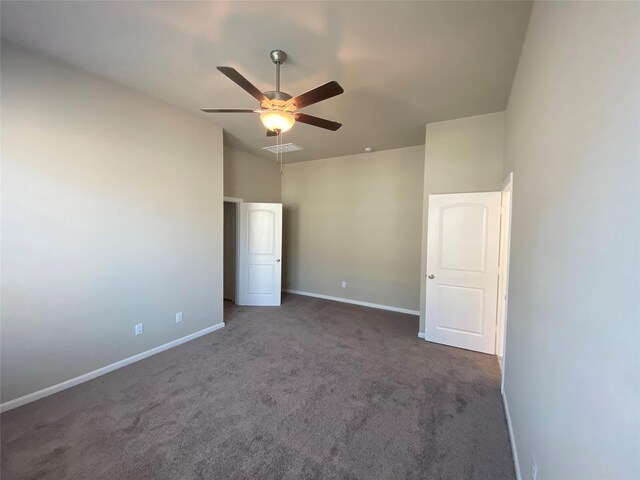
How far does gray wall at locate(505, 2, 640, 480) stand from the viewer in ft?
1.99

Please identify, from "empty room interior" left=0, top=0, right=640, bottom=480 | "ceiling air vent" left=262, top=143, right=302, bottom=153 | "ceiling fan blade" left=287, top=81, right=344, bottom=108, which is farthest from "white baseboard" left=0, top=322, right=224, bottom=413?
"ceiling air vent" left=262, top=143, right=302, bottom=153

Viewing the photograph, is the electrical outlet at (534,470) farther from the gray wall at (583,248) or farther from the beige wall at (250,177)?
the beige wall at (250,177)

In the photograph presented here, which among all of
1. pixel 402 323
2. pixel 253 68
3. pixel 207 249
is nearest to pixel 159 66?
pixel 253 68

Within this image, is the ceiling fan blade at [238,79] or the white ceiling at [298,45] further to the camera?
the white ceiling at [298,45]

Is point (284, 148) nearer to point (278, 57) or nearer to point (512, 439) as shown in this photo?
point (278, 57)

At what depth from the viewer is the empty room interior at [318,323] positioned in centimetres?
86

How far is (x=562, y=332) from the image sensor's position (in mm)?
1021

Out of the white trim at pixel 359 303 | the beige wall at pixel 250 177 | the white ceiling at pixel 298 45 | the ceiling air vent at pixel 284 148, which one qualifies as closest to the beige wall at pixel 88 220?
the white ceiling at pixel 298 45

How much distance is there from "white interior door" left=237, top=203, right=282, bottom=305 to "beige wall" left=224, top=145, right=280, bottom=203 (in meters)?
0.41

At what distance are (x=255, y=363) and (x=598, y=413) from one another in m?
2.86

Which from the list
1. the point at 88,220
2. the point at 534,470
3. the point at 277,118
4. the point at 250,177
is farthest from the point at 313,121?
the point at 250,177

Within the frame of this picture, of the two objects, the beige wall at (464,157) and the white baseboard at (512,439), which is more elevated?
the beige wall at (464,157)

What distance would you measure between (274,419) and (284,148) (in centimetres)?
414

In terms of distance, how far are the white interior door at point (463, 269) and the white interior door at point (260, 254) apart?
2.78 m
